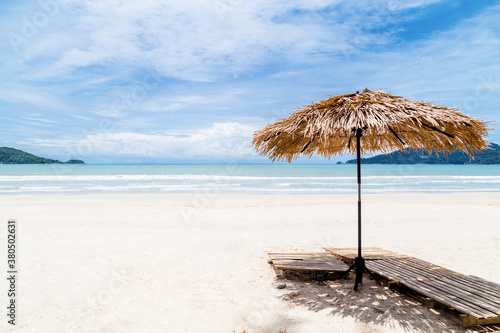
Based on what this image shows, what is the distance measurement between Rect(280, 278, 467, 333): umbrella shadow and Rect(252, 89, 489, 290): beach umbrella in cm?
27

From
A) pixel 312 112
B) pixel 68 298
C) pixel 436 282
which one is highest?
pixel 312 112

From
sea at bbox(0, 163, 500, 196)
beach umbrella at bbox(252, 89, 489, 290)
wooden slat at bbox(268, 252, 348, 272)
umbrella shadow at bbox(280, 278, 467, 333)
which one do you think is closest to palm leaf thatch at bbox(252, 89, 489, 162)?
beach umbrella at bbox(252, 89, 489, 290)

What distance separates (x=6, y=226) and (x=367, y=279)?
934 cm

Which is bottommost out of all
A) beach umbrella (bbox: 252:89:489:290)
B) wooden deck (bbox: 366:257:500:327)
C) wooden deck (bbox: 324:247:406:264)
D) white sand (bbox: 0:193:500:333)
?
white sand (bbox: 0:193:500:333)

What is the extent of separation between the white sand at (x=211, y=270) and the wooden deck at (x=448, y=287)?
23 centimetres

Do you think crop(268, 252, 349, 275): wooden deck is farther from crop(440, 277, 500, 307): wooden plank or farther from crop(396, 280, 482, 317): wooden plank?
crop(440, 277, 500, 307): wooden plank

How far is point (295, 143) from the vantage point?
462 centimetres

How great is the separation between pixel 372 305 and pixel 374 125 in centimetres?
221

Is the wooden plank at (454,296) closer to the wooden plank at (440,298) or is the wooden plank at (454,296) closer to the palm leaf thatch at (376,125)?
the wooden plank at (440,298)

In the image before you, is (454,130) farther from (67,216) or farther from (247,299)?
(67,216)

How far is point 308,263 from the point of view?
15.8ft

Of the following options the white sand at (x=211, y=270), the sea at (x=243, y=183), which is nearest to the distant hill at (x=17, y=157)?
the sea at (x=243, y=183)

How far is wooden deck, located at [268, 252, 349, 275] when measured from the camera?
455cm

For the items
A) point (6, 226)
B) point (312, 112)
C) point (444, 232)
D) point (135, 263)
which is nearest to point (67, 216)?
point (6, 226)
